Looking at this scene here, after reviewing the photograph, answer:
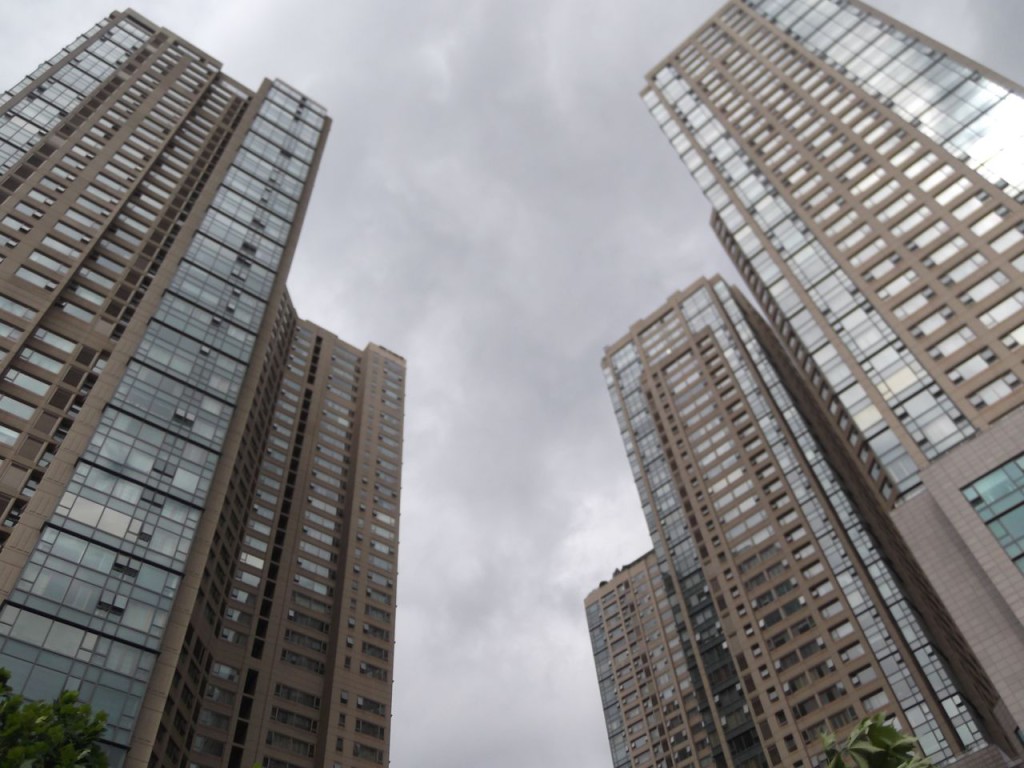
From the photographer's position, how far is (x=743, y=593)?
248 ft

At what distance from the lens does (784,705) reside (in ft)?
218

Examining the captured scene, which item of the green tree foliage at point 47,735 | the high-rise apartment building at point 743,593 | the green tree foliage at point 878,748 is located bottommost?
the green tree foliage at point 878,748

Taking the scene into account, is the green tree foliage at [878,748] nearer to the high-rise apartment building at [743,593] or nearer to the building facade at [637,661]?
the high-rise apartment building at [743,593]

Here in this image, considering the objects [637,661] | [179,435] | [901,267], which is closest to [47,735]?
[179,435]

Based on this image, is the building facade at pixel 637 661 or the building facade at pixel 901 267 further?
the building facade at pixel 637 661

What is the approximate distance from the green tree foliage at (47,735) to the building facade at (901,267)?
125ft

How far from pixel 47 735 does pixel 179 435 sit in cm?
3539

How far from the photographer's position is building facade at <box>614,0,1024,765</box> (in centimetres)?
4153

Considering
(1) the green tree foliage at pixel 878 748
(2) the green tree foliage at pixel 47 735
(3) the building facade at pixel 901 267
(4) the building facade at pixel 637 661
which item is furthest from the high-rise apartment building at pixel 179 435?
(3) the building facade at pixel 901 267

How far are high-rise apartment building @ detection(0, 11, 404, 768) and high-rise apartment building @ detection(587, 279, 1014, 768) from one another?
30982mm

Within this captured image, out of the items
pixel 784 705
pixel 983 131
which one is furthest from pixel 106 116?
pixel 784 705

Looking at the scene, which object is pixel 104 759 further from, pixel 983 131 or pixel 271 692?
pixel 983 131

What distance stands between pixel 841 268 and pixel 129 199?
57.0 metres

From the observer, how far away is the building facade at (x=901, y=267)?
41531mm
